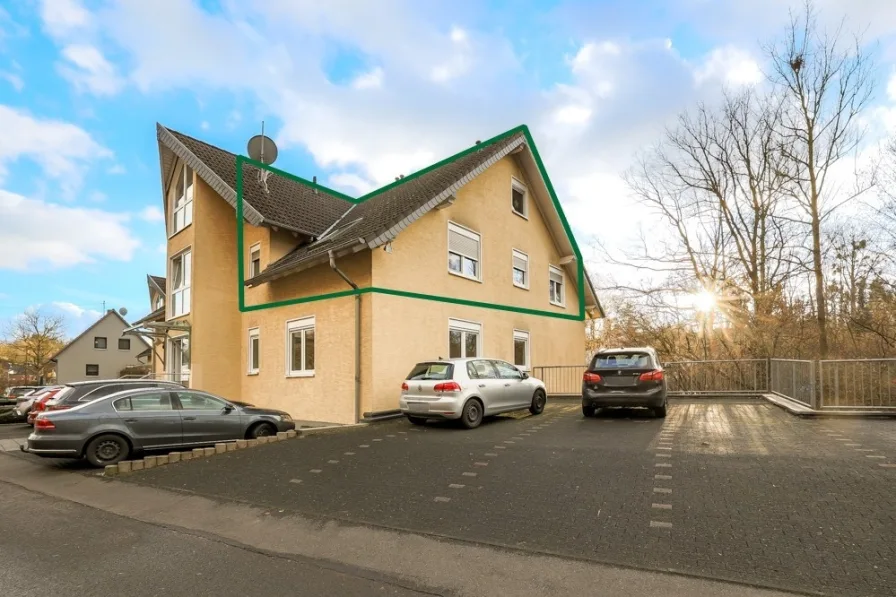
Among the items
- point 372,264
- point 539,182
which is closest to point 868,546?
point 372,264

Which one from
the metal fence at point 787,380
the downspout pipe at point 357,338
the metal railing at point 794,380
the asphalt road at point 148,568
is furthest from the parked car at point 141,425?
the metal railing at point 794,380

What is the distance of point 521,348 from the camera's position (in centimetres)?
1902

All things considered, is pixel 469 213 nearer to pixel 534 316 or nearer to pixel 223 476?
pixel 534 316

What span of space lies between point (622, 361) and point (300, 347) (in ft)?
29.1

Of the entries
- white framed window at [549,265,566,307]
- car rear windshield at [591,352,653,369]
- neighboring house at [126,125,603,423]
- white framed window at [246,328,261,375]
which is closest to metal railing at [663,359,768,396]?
neighboring house at [126,125,603,423]

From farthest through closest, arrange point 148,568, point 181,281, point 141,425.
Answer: point 181,281 < point 141,425 < point 148,568

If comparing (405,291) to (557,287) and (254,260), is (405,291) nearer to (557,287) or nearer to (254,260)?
(254,260)

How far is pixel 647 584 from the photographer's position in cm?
406

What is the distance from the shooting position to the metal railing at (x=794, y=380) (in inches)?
472

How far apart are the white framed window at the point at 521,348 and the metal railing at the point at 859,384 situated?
29.2 ft

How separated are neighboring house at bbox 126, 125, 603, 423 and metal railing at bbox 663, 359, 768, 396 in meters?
4.21

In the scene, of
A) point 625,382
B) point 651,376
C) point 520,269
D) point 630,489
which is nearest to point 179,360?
point 520,269

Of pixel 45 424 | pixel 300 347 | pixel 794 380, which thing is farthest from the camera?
pixel 300 347

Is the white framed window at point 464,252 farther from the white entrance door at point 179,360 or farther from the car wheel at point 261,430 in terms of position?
the white entrance door at point 179,360
